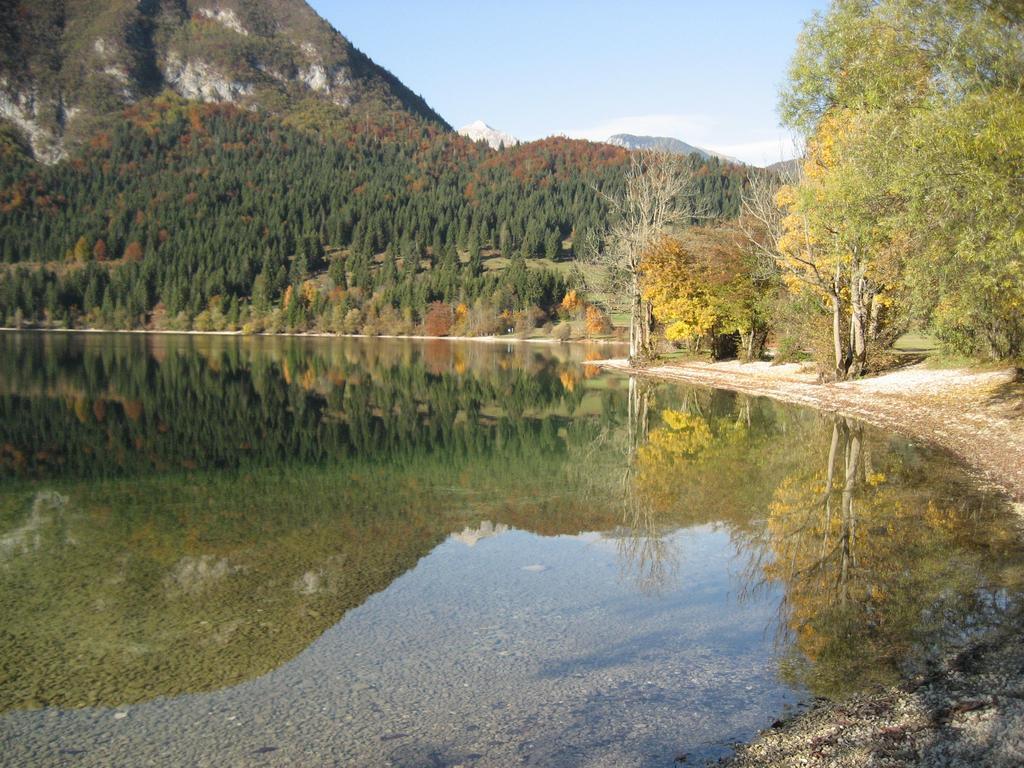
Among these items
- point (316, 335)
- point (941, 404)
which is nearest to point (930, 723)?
point (941, 404)

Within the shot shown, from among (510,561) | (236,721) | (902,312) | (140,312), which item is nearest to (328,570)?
(510,561)

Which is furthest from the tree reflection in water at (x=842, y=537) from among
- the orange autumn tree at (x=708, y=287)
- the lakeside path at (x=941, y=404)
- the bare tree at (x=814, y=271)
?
the orange autumn tree at (x=708, y=287)

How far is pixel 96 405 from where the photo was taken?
3128 cm

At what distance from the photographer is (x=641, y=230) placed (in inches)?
2131

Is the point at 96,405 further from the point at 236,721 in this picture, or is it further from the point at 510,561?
the point at 236,721

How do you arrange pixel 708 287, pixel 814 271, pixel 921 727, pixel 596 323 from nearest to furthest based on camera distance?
pixel 921 727
pixel 814 271
pixel 708 287
pixel 596 323

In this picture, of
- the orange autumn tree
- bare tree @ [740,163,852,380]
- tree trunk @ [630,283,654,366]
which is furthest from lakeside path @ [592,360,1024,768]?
tree trunk @ [630,283,654,366]

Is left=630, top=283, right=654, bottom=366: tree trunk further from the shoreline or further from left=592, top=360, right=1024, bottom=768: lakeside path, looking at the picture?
the shoreline

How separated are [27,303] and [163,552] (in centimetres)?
15881

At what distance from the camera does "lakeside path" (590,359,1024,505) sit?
18.6 meters

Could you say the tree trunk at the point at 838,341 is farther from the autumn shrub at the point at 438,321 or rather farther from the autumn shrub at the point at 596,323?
the autumn shrub at the point at 438,321

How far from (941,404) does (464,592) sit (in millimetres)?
22014

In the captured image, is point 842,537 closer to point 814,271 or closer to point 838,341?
point 838,341

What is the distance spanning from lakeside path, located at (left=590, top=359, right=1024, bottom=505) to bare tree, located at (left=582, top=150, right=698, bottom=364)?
13.5 metres
